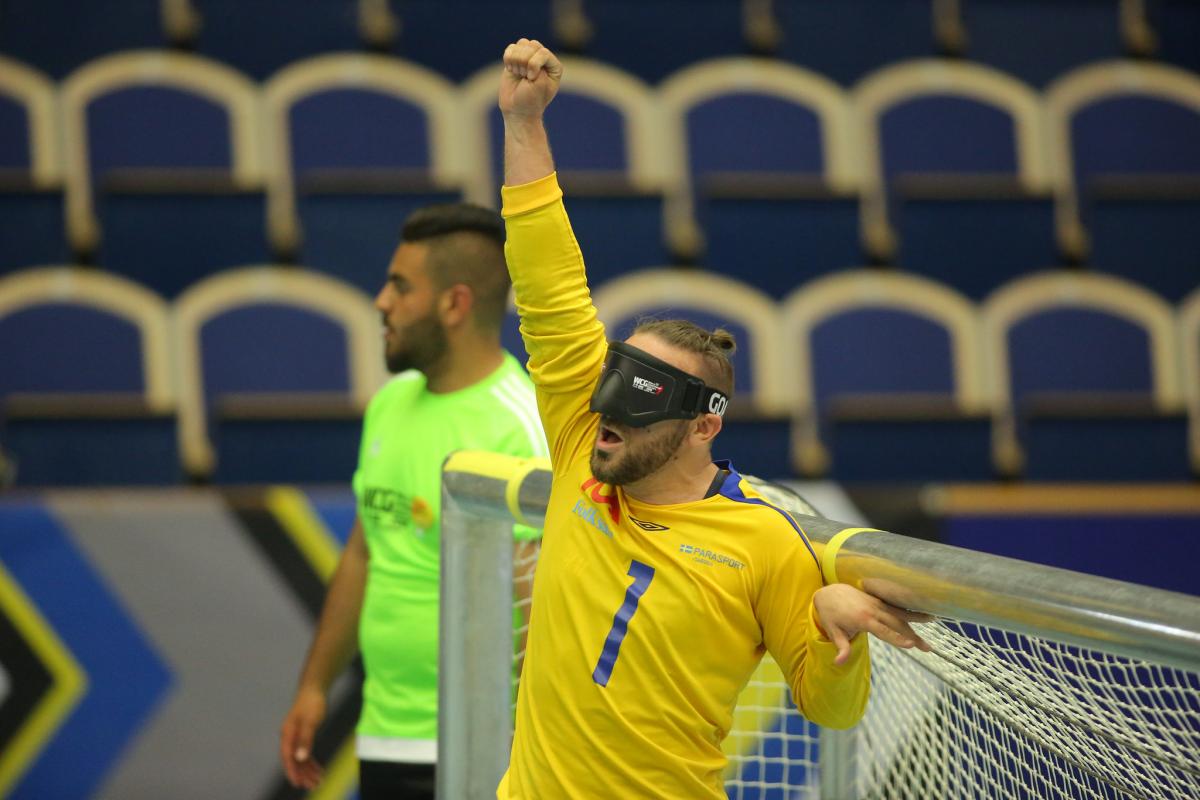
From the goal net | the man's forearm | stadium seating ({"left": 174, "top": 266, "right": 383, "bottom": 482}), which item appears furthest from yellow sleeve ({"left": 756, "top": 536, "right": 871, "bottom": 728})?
stadium seating ({"left": 174, "top": 266, "right": 383, "bottom": 482})

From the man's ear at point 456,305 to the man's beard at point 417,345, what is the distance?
0.08 ft

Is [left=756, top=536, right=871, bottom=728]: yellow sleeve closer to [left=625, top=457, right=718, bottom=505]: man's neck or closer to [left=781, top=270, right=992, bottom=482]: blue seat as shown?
[left=625, top=457, right=718, bottom=505]: man's neck

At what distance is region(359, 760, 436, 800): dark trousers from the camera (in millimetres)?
3031

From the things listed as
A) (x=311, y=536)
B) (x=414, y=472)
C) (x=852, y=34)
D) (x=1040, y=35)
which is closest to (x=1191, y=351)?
(x=1040, y=35)

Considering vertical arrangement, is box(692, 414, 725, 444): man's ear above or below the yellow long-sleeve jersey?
above

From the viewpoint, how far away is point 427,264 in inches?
Answer: 128

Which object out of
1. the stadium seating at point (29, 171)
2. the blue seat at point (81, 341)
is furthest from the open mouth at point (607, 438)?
the stadium seating at point (29, 171)

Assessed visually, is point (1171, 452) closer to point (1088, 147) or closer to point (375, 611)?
point (1088, 147)

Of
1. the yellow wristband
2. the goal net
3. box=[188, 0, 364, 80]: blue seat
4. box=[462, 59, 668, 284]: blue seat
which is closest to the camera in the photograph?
the goal net

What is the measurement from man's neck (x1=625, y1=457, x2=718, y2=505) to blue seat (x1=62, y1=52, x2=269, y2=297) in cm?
458

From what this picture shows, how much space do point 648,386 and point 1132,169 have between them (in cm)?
619

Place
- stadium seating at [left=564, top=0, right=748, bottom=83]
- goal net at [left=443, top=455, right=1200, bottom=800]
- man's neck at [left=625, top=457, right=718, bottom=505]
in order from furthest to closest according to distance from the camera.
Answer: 1. stadium seating at [left=564, top=0, right=748, bottom=83]
2. man's neck at [left=625, top=457, right=718, bottom=505]
3. goal net at [left=443, top=455, right=1200, bottom=800]

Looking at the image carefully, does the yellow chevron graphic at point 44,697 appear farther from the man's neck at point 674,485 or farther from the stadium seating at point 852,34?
the stadium seating at point 852,34

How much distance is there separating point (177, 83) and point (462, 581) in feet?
15.9
